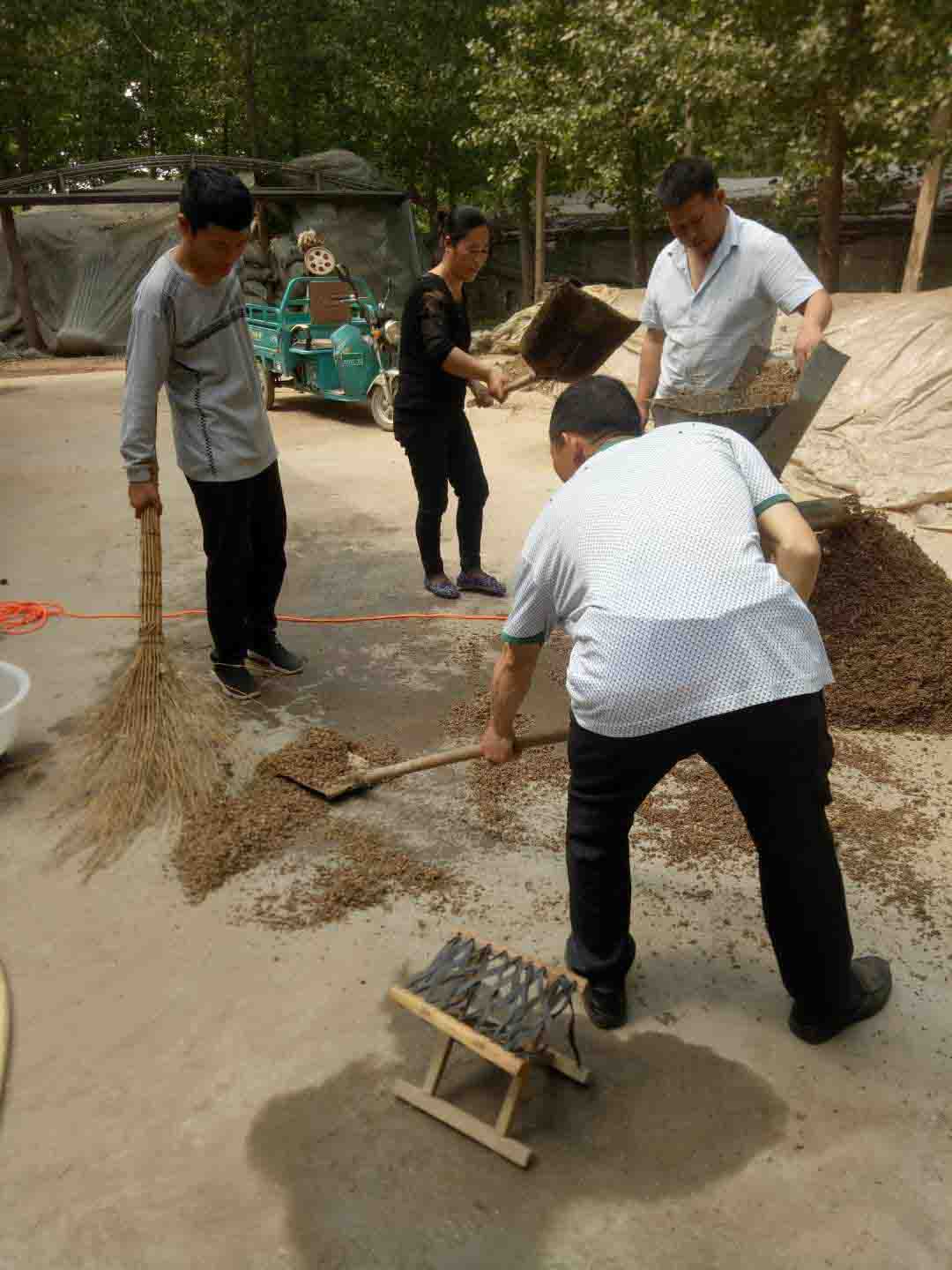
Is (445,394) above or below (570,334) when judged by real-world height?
below

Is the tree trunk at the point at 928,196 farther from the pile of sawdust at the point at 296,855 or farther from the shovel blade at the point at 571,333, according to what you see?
the pile of sawdust at the point at 296,855

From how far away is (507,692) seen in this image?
2.12 meters

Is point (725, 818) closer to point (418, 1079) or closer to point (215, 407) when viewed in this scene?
point (418, 1079)

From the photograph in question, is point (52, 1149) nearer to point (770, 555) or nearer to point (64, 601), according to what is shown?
point (770, 555)

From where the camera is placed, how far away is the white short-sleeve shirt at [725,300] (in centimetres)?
323

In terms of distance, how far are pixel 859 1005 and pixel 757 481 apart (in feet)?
3.79

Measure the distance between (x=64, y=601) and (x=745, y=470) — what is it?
12.4 ft

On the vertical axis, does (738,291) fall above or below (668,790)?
above

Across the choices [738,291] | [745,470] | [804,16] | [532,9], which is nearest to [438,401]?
[738,291]

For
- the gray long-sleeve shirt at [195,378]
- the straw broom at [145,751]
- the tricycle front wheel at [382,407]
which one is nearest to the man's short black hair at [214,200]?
the gray long-sleeve shirt at [195,378]

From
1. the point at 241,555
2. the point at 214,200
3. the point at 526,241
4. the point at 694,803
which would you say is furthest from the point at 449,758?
the point at 526,241

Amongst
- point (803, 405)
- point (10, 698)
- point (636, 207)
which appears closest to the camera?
point (803, 405)

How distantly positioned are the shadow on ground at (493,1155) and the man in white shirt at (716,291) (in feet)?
6.86

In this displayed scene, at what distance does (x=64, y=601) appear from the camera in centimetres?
473
